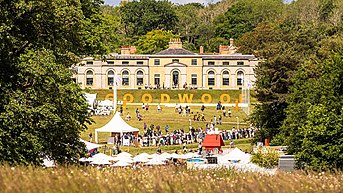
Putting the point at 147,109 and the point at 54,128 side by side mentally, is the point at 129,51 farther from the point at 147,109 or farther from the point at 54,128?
the point at 54,128

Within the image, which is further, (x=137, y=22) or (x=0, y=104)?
(x=137, y=22)

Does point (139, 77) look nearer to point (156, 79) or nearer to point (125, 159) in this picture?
point (156, 79)

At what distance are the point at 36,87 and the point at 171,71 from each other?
8092 centimetres

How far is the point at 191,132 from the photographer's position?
5425 centimetres

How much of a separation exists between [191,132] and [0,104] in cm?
3327

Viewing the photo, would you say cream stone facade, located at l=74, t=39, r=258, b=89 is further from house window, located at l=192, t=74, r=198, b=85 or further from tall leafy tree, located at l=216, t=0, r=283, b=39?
tall leafy tree, located at l=216, t=0, r=283, b=39

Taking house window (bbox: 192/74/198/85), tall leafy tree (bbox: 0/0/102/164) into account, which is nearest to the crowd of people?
tall leafy tree (bbox: 0/0/102/164)

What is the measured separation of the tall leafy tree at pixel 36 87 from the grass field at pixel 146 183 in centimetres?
1045

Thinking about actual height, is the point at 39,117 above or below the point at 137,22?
below

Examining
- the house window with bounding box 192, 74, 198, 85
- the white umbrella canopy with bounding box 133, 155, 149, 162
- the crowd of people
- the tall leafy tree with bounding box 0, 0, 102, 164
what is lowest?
the white umbrella canopy with bounding box 133, 155, 149, 162

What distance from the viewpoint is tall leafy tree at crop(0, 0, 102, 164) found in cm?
2147

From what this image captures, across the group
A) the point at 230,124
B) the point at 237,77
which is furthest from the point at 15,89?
the point at 237,77

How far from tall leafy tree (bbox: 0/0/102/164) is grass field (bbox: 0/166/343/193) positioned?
10448 millimetres

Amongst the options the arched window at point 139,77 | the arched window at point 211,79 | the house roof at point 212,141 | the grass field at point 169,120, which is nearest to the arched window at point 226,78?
the arched window at point 211,79
